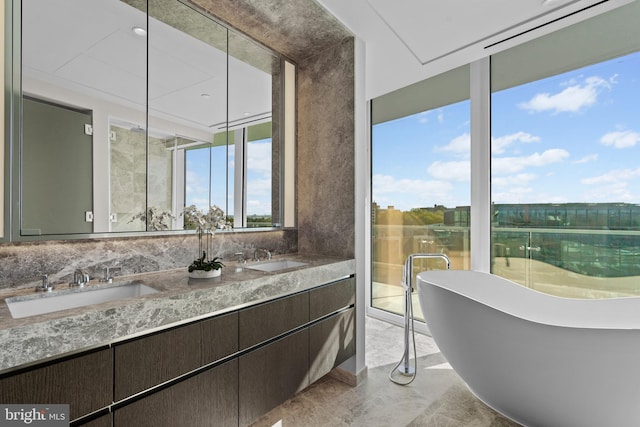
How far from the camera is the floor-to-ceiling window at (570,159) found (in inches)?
81.7

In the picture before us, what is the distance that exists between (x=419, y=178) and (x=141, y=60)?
2544mm

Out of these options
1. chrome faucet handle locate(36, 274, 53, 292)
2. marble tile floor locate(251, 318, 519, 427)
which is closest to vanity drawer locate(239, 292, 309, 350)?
marble tile floor locate(251, 318, 519, 427)

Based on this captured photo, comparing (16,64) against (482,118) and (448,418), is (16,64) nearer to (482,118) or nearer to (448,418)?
(448,418)

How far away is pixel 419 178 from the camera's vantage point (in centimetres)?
318

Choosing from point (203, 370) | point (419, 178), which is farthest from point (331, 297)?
point (419, 178)

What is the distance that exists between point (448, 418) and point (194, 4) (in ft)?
9.86

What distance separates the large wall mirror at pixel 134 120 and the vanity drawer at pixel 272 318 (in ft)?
2.51

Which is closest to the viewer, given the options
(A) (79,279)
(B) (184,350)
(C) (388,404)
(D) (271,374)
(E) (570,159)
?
(B) (184,350)

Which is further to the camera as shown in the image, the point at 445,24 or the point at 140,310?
the point at 445,24

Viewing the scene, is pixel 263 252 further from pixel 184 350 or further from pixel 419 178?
pixel 419 178

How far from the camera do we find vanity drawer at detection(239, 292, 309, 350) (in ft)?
5.09

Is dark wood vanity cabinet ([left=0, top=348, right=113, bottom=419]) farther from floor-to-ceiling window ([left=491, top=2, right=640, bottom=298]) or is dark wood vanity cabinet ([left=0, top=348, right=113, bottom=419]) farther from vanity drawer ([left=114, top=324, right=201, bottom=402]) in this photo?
floor-to-ceiling window ([left=491, top=2, right=640, bottom=298])

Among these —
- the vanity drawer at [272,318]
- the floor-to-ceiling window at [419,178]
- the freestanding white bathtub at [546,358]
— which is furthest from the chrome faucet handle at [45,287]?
the floor-to-ceiling window at [419,178]

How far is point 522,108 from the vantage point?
249 cm
